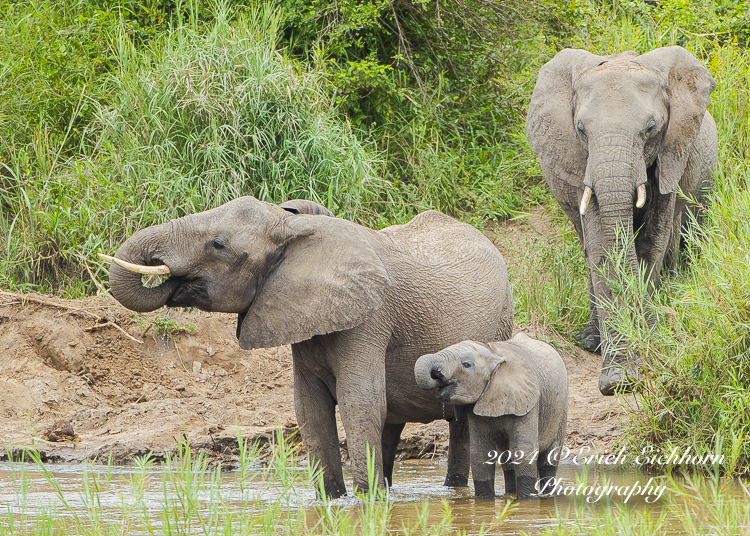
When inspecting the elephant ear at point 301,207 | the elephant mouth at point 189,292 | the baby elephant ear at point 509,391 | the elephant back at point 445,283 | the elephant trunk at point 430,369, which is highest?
the elephant ear at point 301,207

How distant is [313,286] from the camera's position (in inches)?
207

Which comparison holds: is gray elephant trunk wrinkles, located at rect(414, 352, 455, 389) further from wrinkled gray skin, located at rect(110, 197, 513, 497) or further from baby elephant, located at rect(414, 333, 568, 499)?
wrinkled gray skin, located at rect(110, 197, 513, 497)

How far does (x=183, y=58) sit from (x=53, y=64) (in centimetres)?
164

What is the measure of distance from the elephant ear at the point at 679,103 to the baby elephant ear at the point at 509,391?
2725 millimetres

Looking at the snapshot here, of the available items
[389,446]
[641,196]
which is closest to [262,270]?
[389,446]

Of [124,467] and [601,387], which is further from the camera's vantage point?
[601,387]

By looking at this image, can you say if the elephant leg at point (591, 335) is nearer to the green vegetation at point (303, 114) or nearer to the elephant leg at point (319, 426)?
the green vegetation at point (303, 114)

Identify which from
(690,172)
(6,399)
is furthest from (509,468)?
(6,399)

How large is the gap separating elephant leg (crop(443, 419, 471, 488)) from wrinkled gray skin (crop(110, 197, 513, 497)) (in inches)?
11.4

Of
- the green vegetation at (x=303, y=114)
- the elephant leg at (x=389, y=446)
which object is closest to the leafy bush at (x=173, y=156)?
the green vegetation at (x=303, y=114)

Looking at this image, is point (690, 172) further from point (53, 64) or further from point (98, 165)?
point (53, 64)

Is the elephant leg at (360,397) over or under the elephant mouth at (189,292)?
under

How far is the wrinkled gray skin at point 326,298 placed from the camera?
5.11 m

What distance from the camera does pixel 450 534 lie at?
4.73 metres
